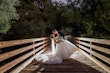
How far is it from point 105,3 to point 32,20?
663cm

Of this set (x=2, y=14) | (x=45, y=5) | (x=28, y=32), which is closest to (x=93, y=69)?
(x=2, y=14)

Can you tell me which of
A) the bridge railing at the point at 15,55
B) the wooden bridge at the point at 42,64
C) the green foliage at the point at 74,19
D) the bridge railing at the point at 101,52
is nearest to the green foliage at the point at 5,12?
the green foliage at the point at 74,19

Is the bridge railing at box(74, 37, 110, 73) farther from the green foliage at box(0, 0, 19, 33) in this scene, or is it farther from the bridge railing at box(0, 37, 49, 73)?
the green foliage at box(0, 0, 19, 33)

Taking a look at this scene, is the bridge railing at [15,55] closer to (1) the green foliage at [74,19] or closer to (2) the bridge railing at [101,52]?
(2) the bridge railing at [101,52]

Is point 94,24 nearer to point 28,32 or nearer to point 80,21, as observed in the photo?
point 80,21

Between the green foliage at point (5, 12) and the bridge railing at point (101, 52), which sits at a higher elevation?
the green foliage at point (5, 12)

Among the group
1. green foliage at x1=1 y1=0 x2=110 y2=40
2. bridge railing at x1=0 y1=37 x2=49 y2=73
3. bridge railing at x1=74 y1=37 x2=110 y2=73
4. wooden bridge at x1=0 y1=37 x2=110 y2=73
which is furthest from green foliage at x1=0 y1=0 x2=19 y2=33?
bridge railing at x1=74 y1=37 x2=110 y2=73

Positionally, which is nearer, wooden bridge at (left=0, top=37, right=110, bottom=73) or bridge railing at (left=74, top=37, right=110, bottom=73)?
wooden bridge at (left=0, top=37, right=110, bottom=73)

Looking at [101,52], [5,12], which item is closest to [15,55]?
[101,52]

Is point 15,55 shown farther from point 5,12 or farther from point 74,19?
point 74,19

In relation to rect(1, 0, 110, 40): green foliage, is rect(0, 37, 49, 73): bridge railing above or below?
below

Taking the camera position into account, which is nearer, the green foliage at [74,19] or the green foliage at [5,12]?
the green foliage at [5,12]

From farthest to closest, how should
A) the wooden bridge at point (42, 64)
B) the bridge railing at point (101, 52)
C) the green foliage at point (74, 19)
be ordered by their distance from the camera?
the green foliage at point (74, 19)
the bridge railing at point (101, 52)
the wooden bridge at point (42, 64)

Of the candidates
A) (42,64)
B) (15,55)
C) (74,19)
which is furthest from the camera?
(74,19)
